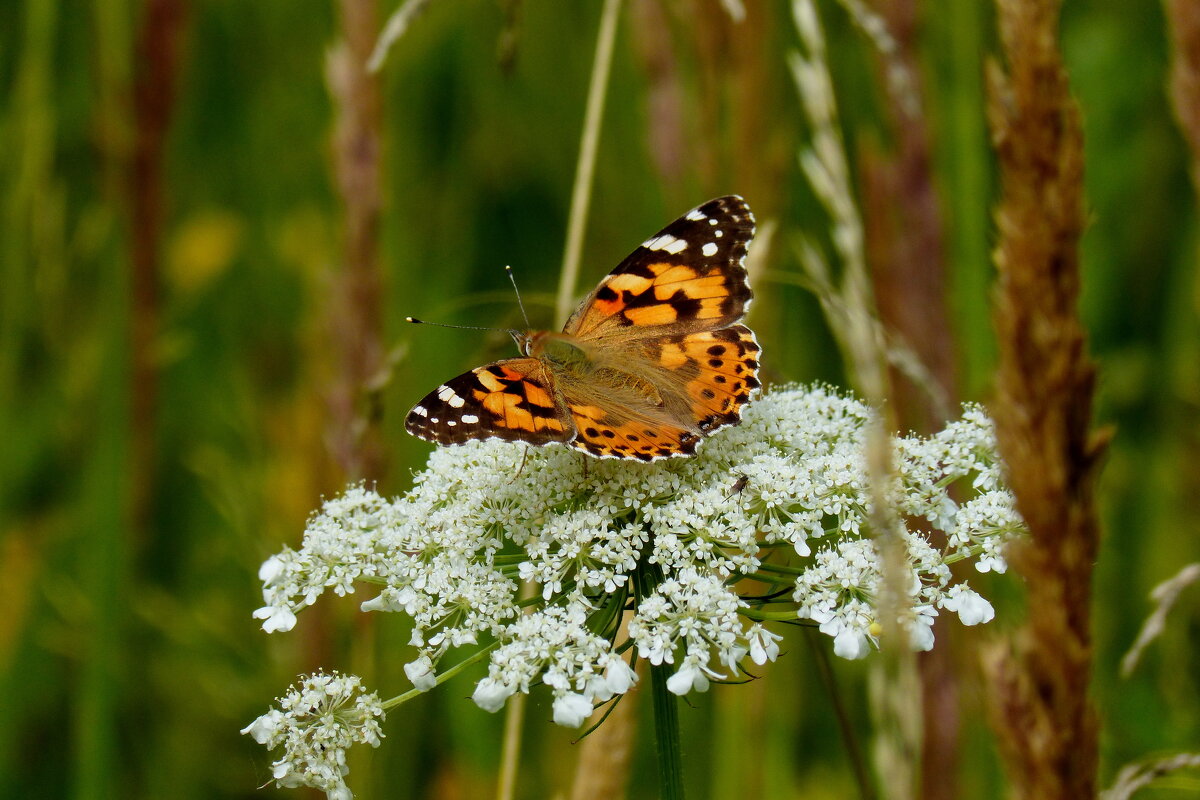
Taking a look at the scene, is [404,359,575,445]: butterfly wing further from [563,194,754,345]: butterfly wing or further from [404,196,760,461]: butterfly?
[563,194,754,345]: butterfly wing

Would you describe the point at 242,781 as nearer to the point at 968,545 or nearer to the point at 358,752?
the point at 358,752

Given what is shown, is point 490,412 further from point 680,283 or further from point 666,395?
point 680,283

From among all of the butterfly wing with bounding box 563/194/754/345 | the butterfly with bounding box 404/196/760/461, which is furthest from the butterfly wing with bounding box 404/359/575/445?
the butterfly wing with bounding box 563/194/754/345

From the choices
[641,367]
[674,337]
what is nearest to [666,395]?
[641,367]

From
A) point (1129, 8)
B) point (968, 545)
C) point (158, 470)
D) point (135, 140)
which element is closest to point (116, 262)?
point (135, 140)

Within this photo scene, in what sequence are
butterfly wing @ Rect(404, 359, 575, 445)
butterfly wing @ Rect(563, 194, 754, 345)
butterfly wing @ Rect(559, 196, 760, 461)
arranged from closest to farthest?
1. butterfly wing @ Rect(404, 359, 575, 445)
2. butterfly wing @ Rect(559, 196, 760, 461)
3. butterfly wing @ Rect(563, 194, 754, 345)

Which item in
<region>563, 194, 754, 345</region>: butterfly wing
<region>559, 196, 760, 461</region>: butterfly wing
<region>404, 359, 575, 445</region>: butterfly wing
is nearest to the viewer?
<region>404, 359, 575, 445</region>: butterfly wing

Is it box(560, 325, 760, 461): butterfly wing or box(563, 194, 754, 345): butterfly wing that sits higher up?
box(563, 194, 754, 345): butterfly wing

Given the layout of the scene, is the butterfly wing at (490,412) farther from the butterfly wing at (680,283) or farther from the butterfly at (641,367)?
the butterfly wing at (680,283)
